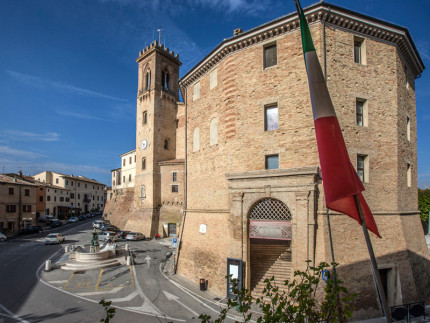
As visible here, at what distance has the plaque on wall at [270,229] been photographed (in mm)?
14258

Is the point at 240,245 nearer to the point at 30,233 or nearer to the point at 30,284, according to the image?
the point at 30,284

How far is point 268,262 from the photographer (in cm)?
1612

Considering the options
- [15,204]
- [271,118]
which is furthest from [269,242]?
[15,204]

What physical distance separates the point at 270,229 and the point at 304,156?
442 centimetres

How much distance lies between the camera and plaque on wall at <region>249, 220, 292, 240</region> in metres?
14.3

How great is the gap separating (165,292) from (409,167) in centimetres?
1730

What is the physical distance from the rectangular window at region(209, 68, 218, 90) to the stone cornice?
1.10m

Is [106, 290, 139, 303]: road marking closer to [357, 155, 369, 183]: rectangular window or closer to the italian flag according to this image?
the italian flag

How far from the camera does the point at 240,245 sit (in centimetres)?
1531

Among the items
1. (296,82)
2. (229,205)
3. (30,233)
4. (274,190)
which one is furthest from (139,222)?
(296,82)

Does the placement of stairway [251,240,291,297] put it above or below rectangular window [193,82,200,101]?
below

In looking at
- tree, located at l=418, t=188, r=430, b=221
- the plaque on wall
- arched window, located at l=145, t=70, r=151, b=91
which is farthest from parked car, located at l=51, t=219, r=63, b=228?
tree, located at l=418, t=188, r=430, b=221

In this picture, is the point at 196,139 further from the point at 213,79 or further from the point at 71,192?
the point at 71,192

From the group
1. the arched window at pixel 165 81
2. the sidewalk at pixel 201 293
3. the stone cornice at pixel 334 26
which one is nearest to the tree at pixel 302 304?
the sidewalk at pixel 201 293
